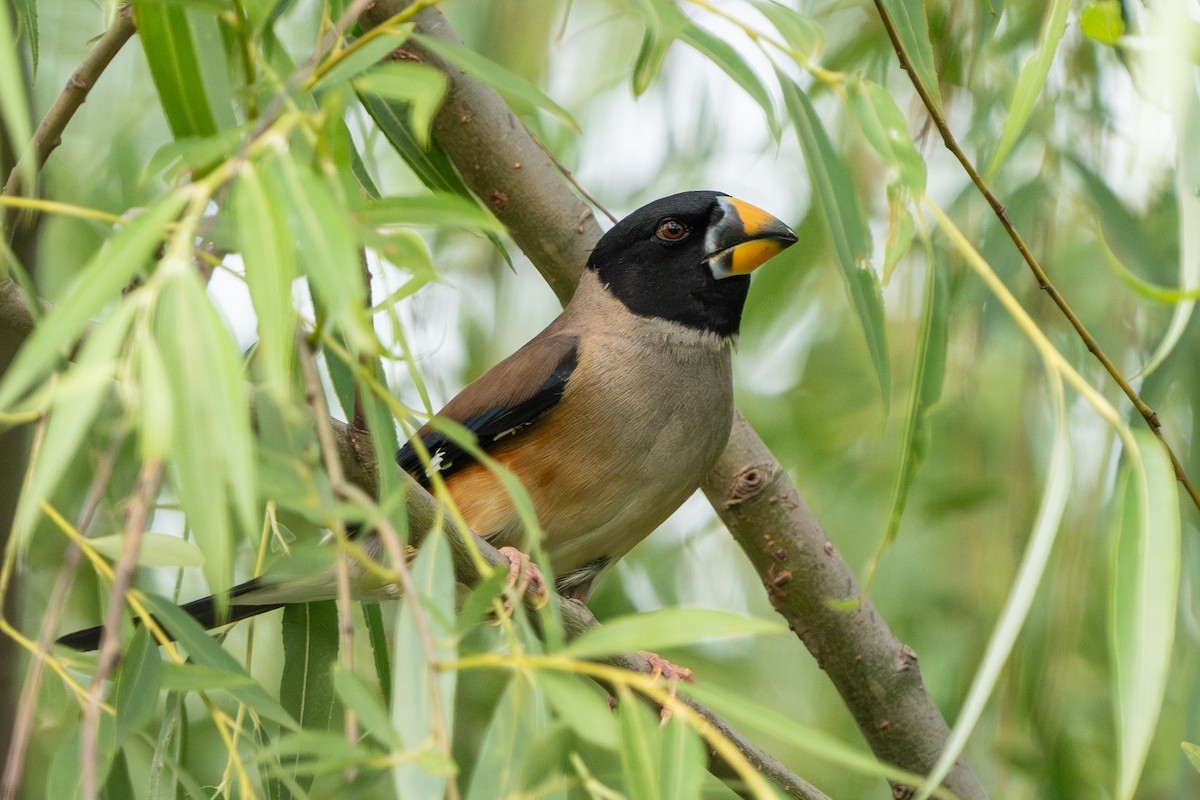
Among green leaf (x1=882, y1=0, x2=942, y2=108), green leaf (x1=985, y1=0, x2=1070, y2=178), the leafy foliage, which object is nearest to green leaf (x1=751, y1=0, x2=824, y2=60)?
the leafy foliage

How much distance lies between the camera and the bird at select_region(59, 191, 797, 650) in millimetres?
3041

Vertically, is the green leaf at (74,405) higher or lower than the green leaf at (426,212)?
lower

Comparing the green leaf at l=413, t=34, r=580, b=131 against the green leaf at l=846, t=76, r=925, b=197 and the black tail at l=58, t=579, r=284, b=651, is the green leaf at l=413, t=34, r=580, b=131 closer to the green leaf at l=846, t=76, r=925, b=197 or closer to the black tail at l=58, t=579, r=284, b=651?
the green leaf at l=846, t=76, r=925, b=197

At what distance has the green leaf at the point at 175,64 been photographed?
5.01ft

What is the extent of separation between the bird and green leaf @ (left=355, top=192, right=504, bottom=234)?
1559 mm

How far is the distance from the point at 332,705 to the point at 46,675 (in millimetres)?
561

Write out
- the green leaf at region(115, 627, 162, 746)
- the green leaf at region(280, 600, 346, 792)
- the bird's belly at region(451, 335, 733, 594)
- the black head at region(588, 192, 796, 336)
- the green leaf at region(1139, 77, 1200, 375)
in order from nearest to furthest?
the green leaf at region(1139, 77, 1200, 375)
the green leaf at region(115, 627, 162, 746)
the green leaf at region(280, 600, 346, 792)
the bird's belly at region(451, 335, 733, 594)
the black head at region(588, 192, 796, 336)

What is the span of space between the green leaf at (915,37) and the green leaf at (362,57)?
0.83 m

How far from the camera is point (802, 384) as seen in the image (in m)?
4.02

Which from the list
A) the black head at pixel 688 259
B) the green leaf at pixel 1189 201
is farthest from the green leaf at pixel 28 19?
the green leaf at pixel 1189 201

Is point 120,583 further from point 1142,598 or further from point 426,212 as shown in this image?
point 1142,598

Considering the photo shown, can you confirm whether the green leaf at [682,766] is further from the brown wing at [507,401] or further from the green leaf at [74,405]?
the brown wing at [507,401]

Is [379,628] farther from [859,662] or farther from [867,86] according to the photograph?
[867,86]

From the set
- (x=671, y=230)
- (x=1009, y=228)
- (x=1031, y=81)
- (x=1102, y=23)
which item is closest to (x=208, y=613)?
(x=671, y=230)
